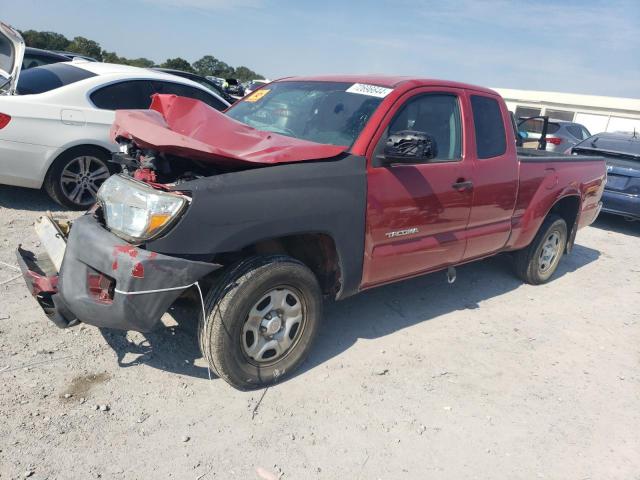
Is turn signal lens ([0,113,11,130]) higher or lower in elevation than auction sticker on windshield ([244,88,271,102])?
lower

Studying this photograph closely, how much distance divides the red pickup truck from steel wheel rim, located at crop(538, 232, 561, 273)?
1.36 metres

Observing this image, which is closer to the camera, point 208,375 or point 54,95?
point 208,375

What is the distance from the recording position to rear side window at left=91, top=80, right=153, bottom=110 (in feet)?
19.2

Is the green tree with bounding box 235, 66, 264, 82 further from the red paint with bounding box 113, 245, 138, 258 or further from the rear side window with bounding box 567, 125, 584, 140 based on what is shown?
the red paint with bounding box 113, 245, 138, 258

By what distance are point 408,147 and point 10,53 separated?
3570mm

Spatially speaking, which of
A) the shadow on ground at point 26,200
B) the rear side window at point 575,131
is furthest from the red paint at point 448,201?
the rear side window at point 575,131

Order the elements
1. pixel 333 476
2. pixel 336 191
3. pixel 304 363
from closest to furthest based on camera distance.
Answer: pixel 333 476 < pixel 336 191 < pixel 304 363

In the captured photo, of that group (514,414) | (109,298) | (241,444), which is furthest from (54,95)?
(514,414)

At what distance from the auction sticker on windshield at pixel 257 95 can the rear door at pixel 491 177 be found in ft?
5.62

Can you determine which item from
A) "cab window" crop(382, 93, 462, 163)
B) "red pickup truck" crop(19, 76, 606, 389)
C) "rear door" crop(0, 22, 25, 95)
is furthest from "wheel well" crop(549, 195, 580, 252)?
"rear door" crop(0, 22, 25, 95)

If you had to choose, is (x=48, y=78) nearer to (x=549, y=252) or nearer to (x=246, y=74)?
(x=549, y=252)

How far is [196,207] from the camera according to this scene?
2.62 m

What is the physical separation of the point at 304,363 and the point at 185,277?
1.24 meters

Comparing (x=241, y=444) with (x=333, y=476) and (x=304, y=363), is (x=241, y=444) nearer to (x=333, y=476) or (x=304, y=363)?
(x=333, y=476)
